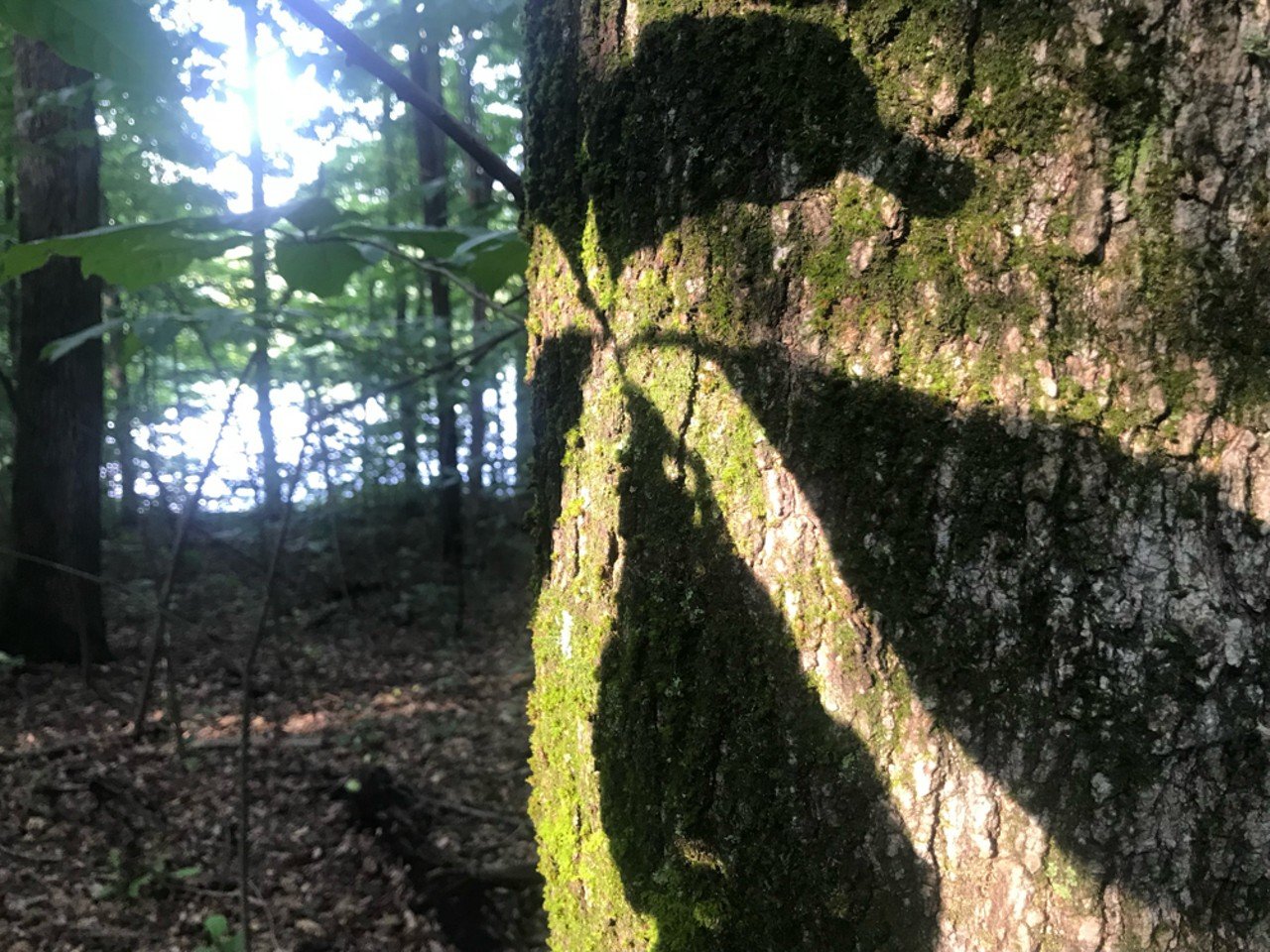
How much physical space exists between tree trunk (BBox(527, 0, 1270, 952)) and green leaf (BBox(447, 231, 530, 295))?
782 mm

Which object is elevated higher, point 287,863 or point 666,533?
point 666,533

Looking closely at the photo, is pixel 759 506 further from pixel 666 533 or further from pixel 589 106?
pixel 589 106

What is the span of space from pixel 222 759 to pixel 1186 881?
557 cm

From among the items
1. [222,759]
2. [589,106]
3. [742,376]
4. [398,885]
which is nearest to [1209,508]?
[742,376]

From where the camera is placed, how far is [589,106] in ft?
3.31

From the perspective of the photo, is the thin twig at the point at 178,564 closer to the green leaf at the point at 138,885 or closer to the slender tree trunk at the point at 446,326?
the green leaf at the point at 138,885

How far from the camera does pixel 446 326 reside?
6.68m

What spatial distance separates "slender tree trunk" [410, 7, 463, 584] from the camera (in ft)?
24.7

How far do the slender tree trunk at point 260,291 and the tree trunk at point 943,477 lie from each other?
0.99 metres

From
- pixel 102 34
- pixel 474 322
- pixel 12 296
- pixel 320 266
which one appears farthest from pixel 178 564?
pixel 474 322

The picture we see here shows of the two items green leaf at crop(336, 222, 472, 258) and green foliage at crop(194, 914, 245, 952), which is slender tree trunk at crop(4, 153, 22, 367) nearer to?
green foliage at crop(194, 914, 245, 952)

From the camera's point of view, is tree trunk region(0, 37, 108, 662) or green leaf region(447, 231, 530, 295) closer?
green leaf region(447, 231, 530, 295)

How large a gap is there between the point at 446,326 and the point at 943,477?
20.6 feet

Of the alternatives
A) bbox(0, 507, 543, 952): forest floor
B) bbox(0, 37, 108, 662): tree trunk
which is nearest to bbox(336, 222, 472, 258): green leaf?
bbox(0, 507, 543, 952): forest floor
